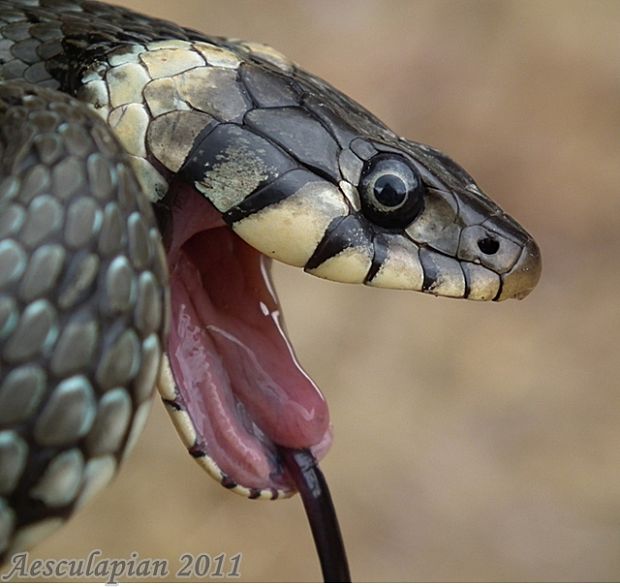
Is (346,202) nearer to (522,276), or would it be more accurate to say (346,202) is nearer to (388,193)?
(388,193)

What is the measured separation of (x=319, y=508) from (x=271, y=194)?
337 millimetres

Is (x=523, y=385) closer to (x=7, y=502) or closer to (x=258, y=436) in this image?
(x=258, y=436)

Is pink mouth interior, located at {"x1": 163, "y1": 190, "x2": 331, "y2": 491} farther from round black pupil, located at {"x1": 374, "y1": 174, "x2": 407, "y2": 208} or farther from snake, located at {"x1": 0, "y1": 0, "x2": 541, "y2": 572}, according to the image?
round black pupil, located at {"x1": 374, "y1": 174, "x2": 407, "y2": 208}

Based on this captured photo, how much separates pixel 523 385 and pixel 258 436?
8.90 ft

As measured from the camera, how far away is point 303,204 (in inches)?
43.0

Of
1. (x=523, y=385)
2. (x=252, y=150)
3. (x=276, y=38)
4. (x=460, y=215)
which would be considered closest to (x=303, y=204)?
(x=252, y=150)

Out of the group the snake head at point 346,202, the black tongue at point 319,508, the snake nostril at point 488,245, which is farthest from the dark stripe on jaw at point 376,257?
the black tongue at point 319,508

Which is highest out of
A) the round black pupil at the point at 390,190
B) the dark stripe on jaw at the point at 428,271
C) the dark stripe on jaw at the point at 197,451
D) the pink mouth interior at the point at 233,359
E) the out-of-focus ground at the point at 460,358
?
the round black pupil at the point at 390,190

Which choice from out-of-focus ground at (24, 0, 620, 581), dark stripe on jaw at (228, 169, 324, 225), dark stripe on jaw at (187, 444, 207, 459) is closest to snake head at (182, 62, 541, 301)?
dark stripe on jaw at (228, 169, 324, 225)

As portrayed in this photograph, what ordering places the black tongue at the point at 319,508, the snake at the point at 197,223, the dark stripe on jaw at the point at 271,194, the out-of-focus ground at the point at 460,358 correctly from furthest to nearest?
1. the out-of-focus ground at the point at 460,358
2. the black tongue at the point at 319,508
3. the dark stripe on jaw at the point at 271,194
4. the snake at the point at 197,223

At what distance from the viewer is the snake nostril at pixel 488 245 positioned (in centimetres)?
116

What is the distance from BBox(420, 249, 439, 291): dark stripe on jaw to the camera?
3.69 ft

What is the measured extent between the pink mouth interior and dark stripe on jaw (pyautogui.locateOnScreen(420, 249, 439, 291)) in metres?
0.18

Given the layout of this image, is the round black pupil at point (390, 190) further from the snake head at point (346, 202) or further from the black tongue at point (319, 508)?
the black tongue at point (319, 508)
